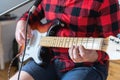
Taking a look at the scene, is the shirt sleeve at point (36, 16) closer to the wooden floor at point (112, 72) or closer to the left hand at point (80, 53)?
the left hand at point (80, 53)

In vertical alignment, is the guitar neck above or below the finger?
above

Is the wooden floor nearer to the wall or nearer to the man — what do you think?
the wall

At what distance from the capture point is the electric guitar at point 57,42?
93 cm

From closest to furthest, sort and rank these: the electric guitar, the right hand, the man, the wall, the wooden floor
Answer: the electric guitar, the man, the right hand, the wooden floor, the wall

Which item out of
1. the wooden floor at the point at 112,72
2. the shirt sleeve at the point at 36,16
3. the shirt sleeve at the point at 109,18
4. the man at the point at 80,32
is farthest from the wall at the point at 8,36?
the shirt sleeve at the point at 109,18

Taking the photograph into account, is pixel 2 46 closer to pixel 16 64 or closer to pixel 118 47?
pixel 16 64

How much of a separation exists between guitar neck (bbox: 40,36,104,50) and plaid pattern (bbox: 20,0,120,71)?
0.16 feet

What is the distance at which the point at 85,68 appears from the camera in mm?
1086

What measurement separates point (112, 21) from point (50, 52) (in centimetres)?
32

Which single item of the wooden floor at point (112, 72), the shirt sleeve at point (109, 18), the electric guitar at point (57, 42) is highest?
the shirt sleeve at point (109, 18)

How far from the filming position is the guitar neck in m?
0.94

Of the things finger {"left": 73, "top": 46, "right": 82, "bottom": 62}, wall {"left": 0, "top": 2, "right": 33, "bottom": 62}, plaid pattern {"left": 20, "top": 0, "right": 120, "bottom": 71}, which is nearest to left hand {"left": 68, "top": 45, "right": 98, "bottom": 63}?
finger {"left": 73, "top": 46, "right": 82, "bottom": 62}

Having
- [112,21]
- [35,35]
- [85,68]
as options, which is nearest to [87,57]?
[85,68]

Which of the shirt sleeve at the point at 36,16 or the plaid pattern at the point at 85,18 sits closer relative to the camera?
the plaid pattern at the point at 85,18
